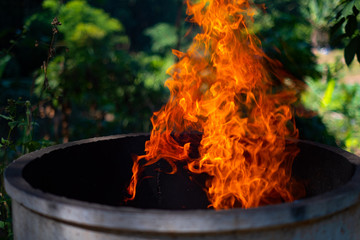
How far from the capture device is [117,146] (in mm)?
2617

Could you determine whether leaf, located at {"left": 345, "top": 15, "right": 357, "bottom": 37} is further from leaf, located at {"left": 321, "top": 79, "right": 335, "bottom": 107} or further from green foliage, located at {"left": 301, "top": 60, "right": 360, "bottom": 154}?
leaf, located at {"left": 321, "top": 79, "right": 335, "bottom": 107}

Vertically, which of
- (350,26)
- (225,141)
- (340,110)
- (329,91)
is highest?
(350,26)

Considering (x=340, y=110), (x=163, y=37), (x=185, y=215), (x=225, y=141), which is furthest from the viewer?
(x=163, y=37)

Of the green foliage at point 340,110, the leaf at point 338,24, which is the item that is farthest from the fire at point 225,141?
the green foliage at point 340,110

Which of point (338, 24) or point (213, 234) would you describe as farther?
point (338, 24)

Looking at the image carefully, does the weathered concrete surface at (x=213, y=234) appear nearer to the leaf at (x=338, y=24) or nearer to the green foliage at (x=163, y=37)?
the leaf at (x=338, y=24)

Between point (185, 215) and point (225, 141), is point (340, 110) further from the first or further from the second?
point (185, 215)

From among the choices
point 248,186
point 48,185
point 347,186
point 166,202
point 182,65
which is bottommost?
point 166,202

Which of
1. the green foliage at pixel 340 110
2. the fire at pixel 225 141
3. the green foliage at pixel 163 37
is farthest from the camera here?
the green foliage at pixel 163 37

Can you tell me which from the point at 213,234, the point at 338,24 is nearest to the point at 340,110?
the point at 338,24

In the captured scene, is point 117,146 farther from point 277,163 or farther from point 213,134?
point 277,163

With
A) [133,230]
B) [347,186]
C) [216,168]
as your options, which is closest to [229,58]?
[216,168]

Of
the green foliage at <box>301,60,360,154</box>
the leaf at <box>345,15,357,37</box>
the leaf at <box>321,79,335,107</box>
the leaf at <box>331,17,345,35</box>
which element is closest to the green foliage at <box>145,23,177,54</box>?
the green foliage at <box>301,60,360,154</box>

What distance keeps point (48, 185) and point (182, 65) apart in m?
1.09
